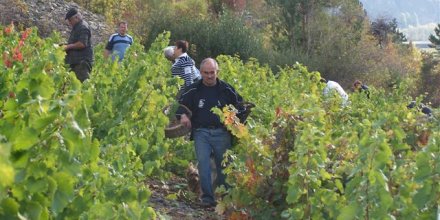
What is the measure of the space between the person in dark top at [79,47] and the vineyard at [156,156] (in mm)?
847

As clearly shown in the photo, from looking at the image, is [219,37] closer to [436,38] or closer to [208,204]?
[208,204]

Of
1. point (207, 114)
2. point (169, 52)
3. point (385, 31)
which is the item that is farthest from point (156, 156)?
point (385, 31)

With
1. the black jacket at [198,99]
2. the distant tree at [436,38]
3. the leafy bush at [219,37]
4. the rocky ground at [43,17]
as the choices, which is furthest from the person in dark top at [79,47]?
the distant tree at [436,38]

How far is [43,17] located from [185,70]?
15.6m

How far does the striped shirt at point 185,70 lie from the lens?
8.91 metres

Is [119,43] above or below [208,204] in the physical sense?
above

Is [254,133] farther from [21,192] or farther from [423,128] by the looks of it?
[21,192]

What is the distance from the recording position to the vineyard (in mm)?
2273

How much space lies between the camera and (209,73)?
685 cm

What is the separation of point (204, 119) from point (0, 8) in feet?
58.2

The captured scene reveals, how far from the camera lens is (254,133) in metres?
6.14

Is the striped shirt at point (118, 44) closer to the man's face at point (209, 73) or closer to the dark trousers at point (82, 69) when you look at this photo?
the dark trousers at point (82, 69)

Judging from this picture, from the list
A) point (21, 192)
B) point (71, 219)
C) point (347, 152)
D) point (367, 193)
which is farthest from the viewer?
point (347, 152)

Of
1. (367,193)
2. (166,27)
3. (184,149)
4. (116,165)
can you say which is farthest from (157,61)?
(166,27)
